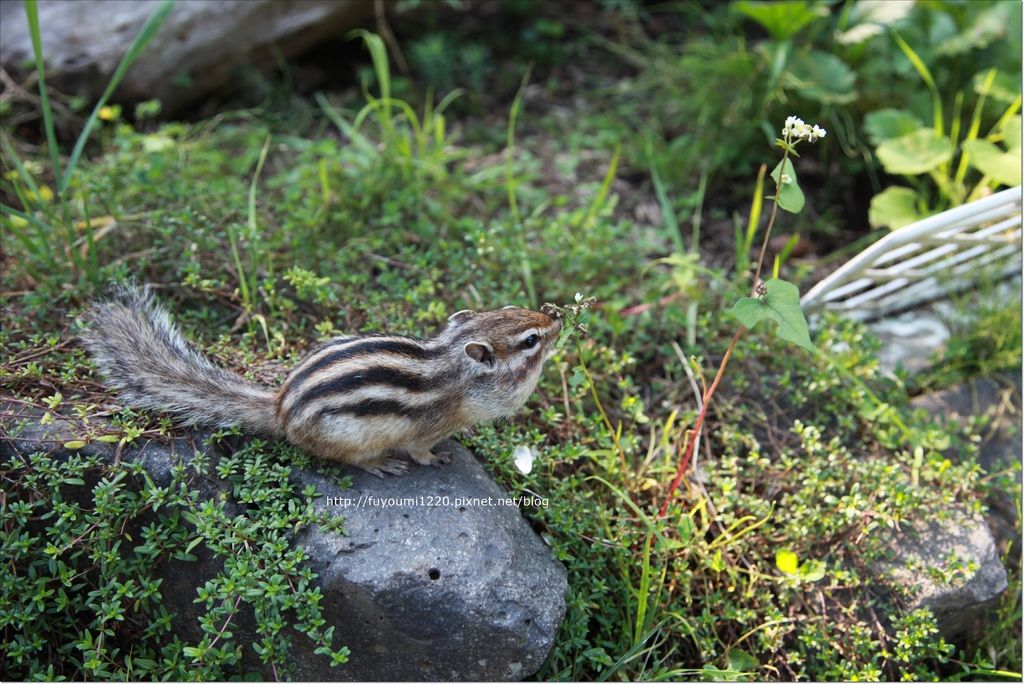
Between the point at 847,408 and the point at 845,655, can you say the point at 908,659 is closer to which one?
the point at 845,655

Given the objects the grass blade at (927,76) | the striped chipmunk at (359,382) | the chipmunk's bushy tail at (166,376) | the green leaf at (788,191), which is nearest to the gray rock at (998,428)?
the grass blade at (927,76)

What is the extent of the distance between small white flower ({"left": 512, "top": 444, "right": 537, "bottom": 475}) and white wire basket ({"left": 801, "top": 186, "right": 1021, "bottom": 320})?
185 centimetres

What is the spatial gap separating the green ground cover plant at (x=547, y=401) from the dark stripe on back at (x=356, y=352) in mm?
345

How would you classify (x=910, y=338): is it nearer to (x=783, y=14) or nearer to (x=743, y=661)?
(x=783, y=14)

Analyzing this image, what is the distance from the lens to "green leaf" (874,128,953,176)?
4.88 m

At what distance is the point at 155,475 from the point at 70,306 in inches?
51.6

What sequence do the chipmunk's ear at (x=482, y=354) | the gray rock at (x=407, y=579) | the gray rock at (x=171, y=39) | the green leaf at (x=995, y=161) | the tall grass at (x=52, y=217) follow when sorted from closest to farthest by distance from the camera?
1. the gray rock at (x=407, y=579)
2. the chipmunk's ear at (x=482, y=354)
3. the tall grass at (x=52, y=217)
4. the green leaf at (x=995, y=161)
5. the gray rock at (x=171, y=39)

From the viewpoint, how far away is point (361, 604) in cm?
307

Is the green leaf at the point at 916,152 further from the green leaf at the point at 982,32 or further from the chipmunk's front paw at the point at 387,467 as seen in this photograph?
the chipmunk's front paw at the point at 387,467

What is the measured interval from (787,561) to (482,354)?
1556 mm

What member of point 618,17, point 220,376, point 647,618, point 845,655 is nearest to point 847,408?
point 845,655

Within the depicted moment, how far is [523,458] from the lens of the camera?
11.5ft

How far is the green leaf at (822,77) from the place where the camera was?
17.5 feet

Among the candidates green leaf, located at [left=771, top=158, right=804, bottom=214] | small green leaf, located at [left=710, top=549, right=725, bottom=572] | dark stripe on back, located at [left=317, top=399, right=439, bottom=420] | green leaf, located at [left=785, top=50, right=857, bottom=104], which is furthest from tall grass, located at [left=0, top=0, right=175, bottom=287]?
green leaf, located at [left=785, top=50, right=857, bottom=104]
